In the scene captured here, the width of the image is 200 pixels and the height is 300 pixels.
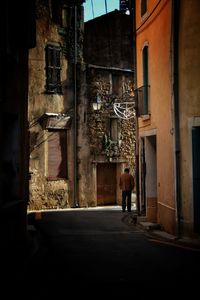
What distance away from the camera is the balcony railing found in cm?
1673

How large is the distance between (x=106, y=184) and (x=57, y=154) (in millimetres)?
3448

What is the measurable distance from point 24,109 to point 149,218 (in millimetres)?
7202

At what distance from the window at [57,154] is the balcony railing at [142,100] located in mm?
8354

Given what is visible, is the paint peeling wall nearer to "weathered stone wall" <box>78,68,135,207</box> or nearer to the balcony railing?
"weathered stone wall" <box>78,68,135,207</box>

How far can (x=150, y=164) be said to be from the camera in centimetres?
1717

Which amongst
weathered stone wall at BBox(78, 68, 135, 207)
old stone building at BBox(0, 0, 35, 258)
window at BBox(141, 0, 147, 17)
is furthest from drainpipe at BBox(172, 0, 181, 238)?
weathered stone wall at BBox(78, 68, 135, 207)

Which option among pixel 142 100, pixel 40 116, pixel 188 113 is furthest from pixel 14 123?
pixel 40 116

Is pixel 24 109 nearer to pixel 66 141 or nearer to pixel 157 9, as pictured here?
pixel 157 9

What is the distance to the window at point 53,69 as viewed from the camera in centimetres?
2497

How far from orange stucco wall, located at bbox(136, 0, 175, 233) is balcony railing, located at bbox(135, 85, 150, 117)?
311 millimetres

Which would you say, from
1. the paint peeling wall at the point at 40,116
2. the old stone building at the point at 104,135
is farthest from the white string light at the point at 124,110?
the paint peeling wall at the point at 40,116

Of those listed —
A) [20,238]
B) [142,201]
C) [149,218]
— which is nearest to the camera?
[20,238]

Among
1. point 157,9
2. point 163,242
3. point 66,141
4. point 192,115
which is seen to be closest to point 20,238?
point 163,242

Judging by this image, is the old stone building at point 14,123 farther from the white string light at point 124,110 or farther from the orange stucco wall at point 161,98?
the white string light at point 124,110
